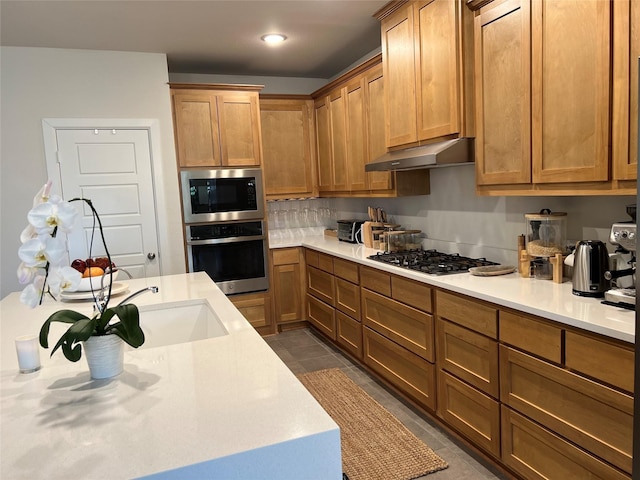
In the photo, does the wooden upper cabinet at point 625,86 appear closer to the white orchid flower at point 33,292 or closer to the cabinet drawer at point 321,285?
the white orchid flower at point 33,292

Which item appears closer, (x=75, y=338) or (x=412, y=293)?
(x=75, y=338)

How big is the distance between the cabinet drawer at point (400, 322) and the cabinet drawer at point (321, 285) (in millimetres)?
626

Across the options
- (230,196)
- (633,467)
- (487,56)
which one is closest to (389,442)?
(633,467)

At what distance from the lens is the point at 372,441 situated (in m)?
2.54

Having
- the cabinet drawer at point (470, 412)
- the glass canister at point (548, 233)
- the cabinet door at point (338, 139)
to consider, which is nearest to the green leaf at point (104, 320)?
the cabinet drawer at point (470, 412)

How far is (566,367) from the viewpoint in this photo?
1.75 meters

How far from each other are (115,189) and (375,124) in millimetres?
2260

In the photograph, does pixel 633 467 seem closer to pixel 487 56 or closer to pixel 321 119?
pixel 487 56

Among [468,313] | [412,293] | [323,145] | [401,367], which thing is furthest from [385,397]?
[323,145]

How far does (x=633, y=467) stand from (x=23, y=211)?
13.7ft

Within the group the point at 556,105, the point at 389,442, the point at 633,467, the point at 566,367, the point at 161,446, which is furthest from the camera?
the point at 389,442

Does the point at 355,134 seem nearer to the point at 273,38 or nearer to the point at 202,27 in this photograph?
the point at 273,38

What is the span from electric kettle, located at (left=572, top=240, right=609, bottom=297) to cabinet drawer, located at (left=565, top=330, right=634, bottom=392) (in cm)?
33

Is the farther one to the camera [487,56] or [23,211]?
[23,211]
